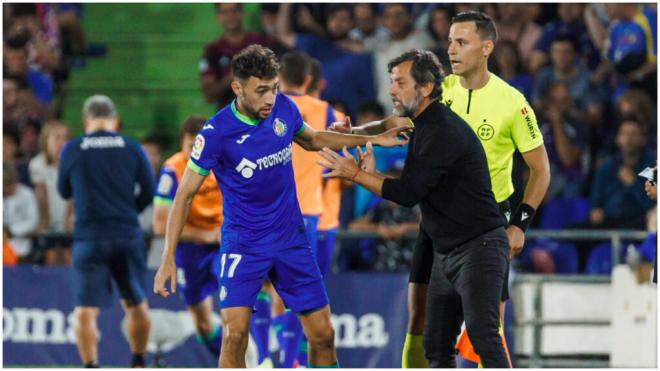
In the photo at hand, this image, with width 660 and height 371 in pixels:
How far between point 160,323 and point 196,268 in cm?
161

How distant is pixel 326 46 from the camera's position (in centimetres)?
1376

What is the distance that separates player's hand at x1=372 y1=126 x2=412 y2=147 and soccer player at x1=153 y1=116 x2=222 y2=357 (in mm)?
2693

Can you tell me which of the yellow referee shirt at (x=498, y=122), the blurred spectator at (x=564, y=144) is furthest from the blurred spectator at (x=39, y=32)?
the yellow referee shirt at (x=498, y=122)

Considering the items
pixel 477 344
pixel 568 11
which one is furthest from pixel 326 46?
pixel 477 344

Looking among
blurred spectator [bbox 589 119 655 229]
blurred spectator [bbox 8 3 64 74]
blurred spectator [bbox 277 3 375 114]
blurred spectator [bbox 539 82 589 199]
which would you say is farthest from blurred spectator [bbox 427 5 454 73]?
blurred spectator [bbox 8 3 64 74]

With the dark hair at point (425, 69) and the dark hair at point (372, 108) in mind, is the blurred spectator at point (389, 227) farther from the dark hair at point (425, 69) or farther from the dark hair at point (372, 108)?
the dark hair at point (425, 69)

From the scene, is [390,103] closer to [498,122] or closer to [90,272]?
[90,272]

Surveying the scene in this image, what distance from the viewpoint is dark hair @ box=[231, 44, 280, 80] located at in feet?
23.3

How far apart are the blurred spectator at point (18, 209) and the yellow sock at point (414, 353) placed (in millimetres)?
5610

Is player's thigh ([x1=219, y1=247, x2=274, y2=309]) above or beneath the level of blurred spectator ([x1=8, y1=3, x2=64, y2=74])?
beneath

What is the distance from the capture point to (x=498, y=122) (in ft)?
24.3

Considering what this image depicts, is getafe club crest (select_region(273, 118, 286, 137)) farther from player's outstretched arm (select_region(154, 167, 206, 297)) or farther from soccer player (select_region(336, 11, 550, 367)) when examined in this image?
soccer player (select_region(336, 11, 550, 367))

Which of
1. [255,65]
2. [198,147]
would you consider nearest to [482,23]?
[255,65]

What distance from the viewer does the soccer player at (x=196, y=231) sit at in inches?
391
